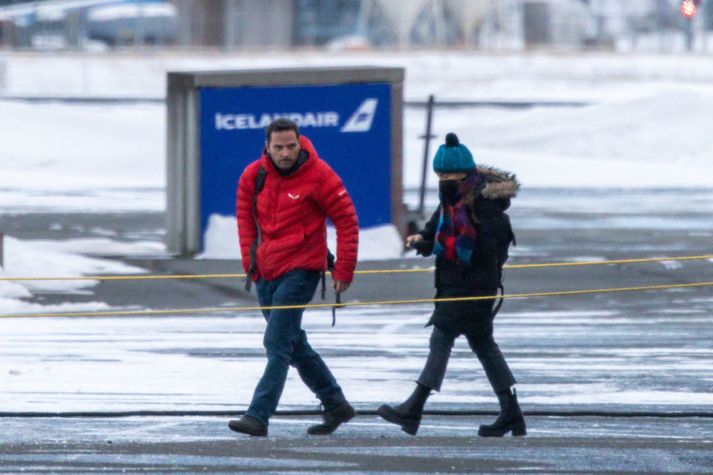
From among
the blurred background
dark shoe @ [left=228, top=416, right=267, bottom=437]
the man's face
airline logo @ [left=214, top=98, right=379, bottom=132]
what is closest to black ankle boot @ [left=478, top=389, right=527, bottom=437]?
dark shoe @ [left=228, top=416, right=267, bottom=437]

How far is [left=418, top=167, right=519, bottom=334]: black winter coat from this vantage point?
24.7 feet

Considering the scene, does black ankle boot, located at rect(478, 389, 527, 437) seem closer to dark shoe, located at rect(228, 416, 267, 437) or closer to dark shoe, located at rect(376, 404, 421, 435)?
dark shoe, located at rect(376, 404, 421, 435)

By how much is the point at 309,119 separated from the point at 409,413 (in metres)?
8.55

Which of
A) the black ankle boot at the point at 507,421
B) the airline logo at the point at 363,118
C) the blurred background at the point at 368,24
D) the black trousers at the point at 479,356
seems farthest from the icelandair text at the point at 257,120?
the blurred background at the point at 368,24

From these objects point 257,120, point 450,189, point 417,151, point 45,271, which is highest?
point 450,189

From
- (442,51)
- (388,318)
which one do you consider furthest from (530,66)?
(388,318)

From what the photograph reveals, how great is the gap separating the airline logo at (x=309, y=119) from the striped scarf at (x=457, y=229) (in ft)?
26.8

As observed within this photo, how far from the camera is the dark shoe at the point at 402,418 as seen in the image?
7598mm

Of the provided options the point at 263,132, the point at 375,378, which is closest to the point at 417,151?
the point at 263,132

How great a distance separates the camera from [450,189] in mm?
7539

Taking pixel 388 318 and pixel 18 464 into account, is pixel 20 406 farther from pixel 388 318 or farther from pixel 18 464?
pixel 388 318

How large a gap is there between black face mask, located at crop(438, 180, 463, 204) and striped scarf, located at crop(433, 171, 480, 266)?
1cm

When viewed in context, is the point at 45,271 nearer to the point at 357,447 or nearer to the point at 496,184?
the point at 357,447

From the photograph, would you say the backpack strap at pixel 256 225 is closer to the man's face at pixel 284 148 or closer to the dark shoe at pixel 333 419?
the man's face at pixel 284 148
